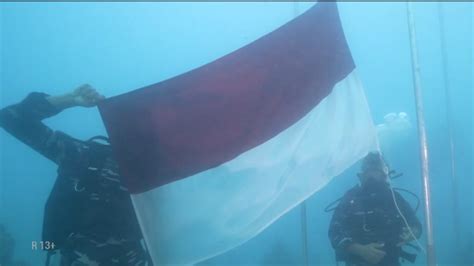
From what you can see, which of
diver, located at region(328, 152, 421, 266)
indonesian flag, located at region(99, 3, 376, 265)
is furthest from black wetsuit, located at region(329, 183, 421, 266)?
indonesian flag, located at region(99, 3, 376, 265)

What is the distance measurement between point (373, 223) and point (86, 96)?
319 centimetres

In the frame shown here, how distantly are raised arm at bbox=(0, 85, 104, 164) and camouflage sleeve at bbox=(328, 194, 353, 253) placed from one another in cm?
284

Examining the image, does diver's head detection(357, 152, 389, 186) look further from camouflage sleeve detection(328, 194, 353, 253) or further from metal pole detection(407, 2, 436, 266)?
metal pole detection(407, 2, 436, 266)

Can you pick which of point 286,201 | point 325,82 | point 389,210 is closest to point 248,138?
point 286,201

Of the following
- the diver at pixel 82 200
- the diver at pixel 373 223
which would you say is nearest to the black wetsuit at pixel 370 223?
the diver at pixel 373 223

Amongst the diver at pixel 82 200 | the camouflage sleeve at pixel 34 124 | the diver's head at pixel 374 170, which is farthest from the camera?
the diver's head at pixel 374 170

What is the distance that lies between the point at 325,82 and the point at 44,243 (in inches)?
119

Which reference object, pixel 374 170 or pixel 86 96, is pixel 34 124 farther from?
pixel 374 170

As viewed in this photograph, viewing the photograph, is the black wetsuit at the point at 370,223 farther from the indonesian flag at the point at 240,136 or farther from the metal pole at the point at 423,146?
the indonesian flag at the point at 240,136

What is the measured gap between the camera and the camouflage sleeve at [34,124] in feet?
11.9

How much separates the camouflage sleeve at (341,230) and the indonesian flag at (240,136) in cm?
102

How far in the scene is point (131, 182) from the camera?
11.9 feet

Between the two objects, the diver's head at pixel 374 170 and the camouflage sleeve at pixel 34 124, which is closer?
the camouflage sleeve at pixel 34 124

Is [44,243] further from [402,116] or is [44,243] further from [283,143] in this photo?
[402,116]
